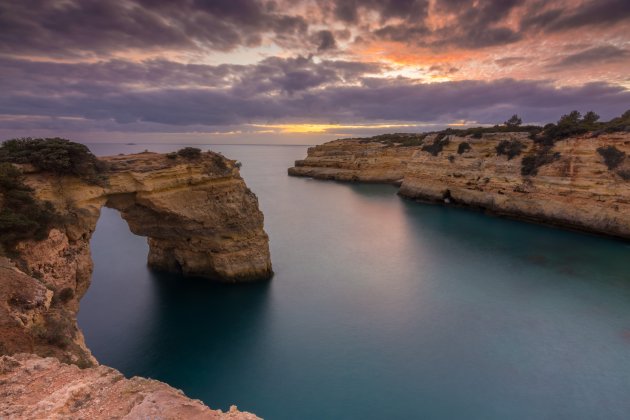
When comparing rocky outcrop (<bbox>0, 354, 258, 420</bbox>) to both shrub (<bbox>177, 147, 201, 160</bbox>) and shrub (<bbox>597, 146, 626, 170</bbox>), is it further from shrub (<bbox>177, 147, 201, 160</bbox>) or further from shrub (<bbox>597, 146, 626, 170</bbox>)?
shrub (<bbox>597, 146, 626, 170</bbox>)

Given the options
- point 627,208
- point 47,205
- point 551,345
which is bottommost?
point 551,345

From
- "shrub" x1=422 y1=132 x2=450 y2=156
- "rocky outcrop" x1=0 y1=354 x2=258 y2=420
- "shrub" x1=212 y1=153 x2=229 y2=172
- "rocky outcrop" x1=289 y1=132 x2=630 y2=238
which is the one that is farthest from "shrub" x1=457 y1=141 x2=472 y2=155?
"rocky outcrop" x1=0 y1=354 x2=258 y2=420

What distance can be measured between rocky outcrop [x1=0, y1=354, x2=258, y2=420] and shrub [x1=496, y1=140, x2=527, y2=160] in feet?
126

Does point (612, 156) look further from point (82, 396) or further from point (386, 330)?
point (82, 396)

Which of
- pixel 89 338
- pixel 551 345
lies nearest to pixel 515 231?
pixel 551 345

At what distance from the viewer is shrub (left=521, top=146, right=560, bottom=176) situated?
3186 centimetres

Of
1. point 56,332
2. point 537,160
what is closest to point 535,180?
point 537,160

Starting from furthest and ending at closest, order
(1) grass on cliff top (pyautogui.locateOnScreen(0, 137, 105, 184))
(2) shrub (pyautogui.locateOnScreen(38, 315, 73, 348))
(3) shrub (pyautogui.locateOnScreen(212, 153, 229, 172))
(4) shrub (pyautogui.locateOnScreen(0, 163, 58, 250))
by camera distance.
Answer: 1. (3) shrub (pyautogui.locateOnScreen(212, 153, 229, 172))
2. (1) grass on cliff top (pyautogui.locateOnScreen(0, 137, 105, 184))
3. (4) shrub (pyautogui.locateOnScreen(0, 163, 58, 250))
4. (2) shrub (pyautogui.locateOnScreen(38, 315, 73, 348))

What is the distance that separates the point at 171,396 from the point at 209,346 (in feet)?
32.0

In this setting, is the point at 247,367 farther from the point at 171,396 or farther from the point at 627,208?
the point at 627,208

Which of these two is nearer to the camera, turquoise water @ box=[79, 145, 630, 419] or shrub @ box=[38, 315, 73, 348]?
shrub @ box=[38, 315, 73, 348]

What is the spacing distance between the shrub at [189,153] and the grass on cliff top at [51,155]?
3.95 metres

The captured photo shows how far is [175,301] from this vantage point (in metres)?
16.9

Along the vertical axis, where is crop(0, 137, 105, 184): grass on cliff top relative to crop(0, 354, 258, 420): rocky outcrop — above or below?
above
